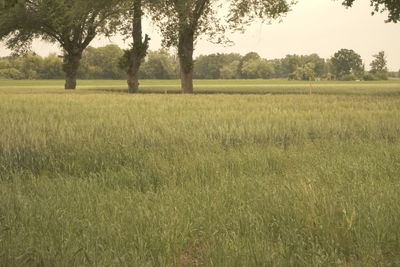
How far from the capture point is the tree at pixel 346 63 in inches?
6609

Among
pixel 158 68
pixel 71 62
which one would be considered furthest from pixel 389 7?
pixel 158 68

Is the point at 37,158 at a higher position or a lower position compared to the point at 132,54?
lower

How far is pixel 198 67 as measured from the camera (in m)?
173

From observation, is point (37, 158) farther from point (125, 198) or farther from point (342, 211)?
point (342, 211)

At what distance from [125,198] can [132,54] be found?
1369 inches

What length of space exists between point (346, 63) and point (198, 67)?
5866cm

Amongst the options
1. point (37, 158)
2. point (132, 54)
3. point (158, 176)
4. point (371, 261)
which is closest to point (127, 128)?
point (37, 158)

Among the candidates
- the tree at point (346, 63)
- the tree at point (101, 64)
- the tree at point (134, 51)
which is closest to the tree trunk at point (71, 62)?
the tree at point (134, 51)

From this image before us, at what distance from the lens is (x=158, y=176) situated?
18.7 ft

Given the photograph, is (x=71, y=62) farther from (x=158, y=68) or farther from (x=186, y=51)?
(x=158, y=68)

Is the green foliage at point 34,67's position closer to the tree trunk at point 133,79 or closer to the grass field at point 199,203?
the tree trunk at point 133,79

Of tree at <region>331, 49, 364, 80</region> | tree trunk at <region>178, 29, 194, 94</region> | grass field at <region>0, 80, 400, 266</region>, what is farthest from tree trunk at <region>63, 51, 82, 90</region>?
tree at <region>331, 49, 364, 80</region>

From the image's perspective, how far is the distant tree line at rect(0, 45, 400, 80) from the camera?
133 m

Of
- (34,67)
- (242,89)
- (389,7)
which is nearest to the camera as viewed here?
(389,7)
